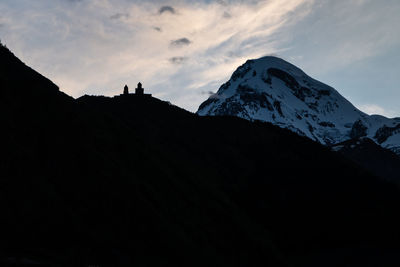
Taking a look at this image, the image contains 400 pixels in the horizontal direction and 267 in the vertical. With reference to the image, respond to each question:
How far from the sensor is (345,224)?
69.6 metres

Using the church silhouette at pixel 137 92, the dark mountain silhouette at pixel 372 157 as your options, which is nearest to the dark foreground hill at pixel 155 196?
the church silhouette at pixel 137 92

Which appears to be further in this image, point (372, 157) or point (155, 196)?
point (372, 157)

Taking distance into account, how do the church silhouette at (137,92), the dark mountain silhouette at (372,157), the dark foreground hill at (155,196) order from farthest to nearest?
the dark mountain silhouette at (372,157), the church silhouette at (137,92), the dark foreground hill at (155,196)

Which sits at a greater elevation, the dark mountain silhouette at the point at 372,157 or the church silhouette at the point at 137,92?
the church silhouette at the point at 137,92

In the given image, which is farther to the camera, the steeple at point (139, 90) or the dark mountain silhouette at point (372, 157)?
the dark mountain silhouette at point (372, 157)

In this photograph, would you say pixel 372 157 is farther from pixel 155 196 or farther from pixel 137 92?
pixel 155 196

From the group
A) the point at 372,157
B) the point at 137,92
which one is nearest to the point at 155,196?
the point at 137,92

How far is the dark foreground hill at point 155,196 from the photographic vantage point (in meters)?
25.6

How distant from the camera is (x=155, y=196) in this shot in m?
36.2

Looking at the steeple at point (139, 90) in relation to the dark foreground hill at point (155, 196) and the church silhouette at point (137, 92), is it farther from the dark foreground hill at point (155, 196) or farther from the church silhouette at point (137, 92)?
the dark foreground hill at point (155, 196)

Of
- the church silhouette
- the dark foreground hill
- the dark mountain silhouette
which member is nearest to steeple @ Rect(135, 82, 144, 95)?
the church silhouette

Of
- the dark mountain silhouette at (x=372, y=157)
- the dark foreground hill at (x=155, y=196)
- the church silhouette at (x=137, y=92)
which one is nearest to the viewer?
the dark foreground hill at (x=155, y=196)

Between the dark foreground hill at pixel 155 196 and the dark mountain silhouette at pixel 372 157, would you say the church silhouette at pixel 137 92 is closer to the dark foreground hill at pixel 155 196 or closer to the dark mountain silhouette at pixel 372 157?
the dark foreground hill at pixel 155 196

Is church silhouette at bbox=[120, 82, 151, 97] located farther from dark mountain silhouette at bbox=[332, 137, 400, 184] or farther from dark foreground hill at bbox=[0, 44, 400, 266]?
dark mountain silhouette at bbox=[332, 137, 400, 184]
